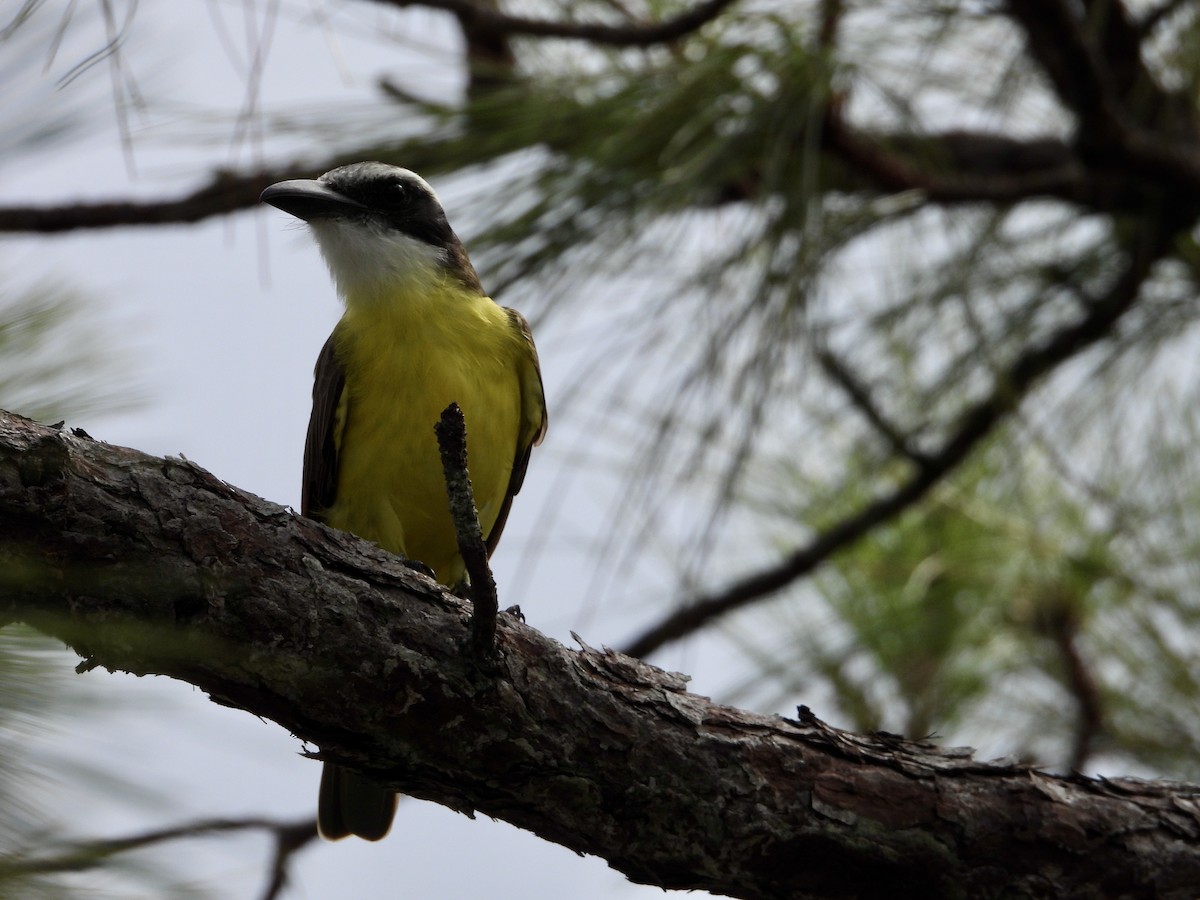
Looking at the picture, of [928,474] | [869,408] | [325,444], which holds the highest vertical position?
[869,408]

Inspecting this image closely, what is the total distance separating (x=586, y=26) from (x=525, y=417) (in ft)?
4.48

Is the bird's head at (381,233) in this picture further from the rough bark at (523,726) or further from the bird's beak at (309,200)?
the rough bark at (523,726)

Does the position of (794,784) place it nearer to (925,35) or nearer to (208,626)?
(208,626)

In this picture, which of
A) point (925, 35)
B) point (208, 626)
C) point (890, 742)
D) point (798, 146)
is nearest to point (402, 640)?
point (208, 626)

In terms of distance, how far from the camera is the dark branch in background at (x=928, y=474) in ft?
16.6

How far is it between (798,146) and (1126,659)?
2.32m

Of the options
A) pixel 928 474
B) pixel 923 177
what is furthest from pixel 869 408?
pixel 923 177

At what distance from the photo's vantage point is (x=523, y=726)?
2992mm

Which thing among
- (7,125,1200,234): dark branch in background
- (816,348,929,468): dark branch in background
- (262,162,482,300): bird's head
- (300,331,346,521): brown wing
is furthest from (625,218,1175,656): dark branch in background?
(262,162,482,300): bird's head

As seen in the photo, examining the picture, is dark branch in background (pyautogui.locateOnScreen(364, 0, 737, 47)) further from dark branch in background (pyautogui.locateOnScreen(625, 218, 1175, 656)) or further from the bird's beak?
dark branch in background (pyautogui.locateOnScreen(625, 218, 1175, 656))

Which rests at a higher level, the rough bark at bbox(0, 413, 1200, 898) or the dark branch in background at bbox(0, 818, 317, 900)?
the rough bark at bbox(0, 413, 1200, 898)

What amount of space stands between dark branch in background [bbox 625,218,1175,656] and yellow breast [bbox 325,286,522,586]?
34.5 inches

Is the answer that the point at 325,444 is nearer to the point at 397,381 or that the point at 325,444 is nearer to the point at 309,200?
the point at 397,381

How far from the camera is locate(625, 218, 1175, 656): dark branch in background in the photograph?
5062mm
